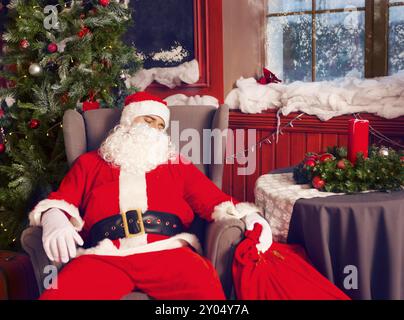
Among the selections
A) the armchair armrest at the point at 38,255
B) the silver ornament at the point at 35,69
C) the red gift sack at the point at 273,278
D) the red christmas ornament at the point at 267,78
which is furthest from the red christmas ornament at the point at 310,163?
the silver ornament at the point at 35,69

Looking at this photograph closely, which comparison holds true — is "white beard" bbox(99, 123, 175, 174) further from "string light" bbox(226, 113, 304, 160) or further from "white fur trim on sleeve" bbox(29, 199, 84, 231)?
"string light" bbox(226, 113, 304, 160)

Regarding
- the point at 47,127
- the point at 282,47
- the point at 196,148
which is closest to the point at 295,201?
the point at 196,148

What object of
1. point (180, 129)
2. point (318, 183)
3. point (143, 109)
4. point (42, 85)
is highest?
point (42, 85)

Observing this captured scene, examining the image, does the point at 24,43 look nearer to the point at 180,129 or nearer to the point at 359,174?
the point at 180,129

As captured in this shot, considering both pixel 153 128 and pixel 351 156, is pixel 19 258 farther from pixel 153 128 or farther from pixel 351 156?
pixel 351 156

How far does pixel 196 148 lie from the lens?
2.74 meters

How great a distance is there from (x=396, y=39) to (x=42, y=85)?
7.87 ft

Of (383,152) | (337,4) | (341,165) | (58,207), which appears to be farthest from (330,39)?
(58,207)

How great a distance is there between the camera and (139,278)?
2020mm

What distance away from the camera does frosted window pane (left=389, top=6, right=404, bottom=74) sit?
3.61m

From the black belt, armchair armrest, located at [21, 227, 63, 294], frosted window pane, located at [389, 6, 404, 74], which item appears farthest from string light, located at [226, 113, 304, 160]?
armchair armrest, located at [21, 227, 63, 294]

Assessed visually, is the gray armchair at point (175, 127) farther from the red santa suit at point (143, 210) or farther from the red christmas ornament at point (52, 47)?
the red christmas ornament at point (52, 47)

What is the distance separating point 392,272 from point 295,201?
0.50 meters

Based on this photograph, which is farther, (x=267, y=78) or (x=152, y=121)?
(x=267, y=78)
